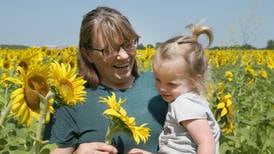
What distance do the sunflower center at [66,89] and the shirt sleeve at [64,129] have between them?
51cm

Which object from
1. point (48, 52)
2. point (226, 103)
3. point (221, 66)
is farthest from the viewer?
point (221, 66)

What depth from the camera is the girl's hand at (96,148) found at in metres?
2.13

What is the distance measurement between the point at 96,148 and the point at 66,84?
299 millimetres

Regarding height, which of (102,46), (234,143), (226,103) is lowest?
(234,143)

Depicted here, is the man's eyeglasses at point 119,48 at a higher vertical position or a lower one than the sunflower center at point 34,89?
higher

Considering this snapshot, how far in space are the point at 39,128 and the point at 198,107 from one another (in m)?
0.87

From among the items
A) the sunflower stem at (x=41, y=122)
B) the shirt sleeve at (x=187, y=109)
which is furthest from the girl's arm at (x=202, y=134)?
the sunflower stem at (x=41, y=122)

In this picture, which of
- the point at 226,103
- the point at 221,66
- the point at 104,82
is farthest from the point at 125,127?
the point at 221,66

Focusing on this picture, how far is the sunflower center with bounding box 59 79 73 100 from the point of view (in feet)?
6.41

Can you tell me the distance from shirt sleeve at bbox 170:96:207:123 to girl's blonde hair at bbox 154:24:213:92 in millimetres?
83

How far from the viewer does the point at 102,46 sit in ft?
8.34

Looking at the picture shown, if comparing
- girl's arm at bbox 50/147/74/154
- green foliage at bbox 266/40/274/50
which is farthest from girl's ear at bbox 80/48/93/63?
green foliage at bbox 266/40/274/50

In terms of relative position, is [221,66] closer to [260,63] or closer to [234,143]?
[260,63]

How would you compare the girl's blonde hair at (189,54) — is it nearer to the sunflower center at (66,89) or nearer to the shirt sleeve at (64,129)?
the shirt sleeve at (64,129)
